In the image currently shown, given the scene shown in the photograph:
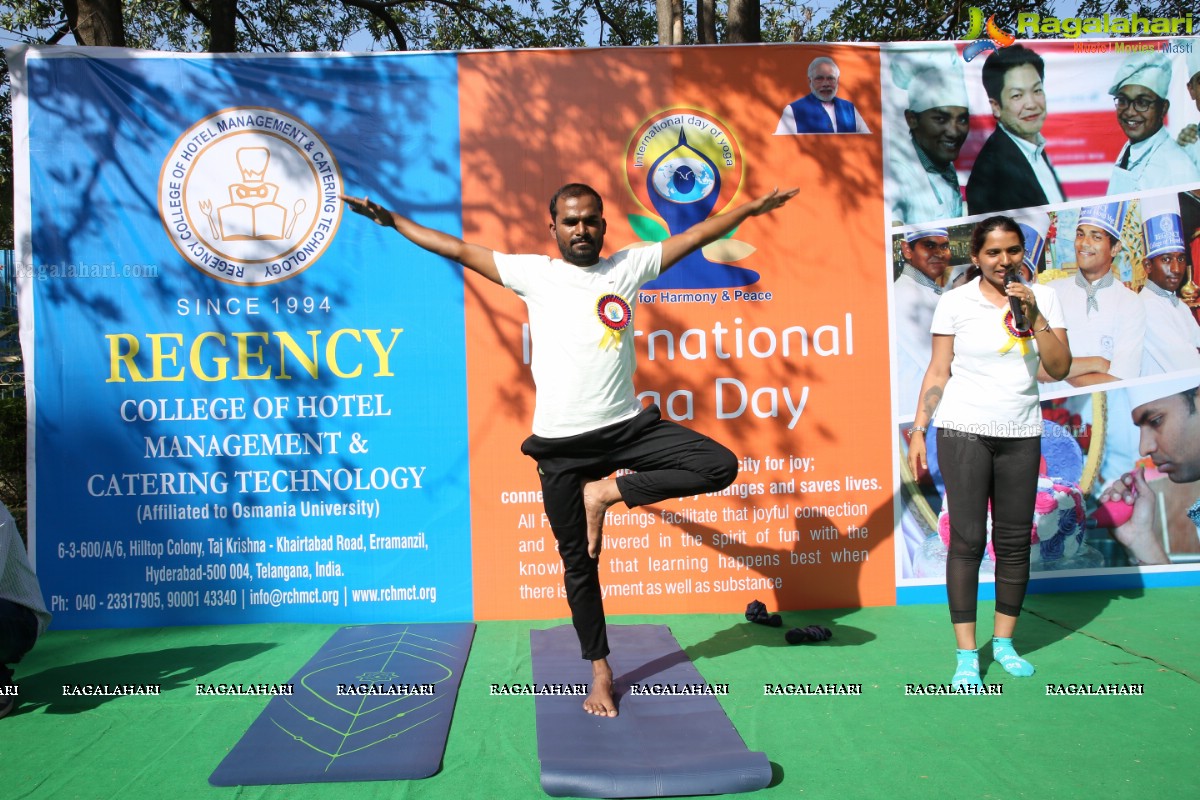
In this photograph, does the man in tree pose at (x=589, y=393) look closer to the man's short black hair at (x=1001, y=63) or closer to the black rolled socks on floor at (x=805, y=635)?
the black rolled socks on floor at (x=805, y=635)

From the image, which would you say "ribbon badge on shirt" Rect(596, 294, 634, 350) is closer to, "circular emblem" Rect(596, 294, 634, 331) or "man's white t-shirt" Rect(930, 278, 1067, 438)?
"circular emblem" Rect(596, 294, 634, 331)

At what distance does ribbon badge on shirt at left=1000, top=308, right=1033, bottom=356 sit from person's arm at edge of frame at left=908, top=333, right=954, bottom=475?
0.22 metres

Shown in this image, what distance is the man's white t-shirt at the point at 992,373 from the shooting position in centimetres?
369

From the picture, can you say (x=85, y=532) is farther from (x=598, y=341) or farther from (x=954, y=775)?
(x=954, y=775)

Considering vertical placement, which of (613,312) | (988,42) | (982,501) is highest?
(988,42)

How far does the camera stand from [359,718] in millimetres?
3395

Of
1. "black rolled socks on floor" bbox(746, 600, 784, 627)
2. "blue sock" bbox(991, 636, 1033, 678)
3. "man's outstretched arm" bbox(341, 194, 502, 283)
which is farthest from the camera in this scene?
"black rolled socks on floor" bbox(746, 600, 784, 627)

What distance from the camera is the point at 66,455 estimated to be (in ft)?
15.3

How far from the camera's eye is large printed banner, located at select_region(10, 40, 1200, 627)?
468 cm

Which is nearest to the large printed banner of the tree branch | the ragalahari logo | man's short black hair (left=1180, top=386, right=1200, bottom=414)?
the ragalahari logo

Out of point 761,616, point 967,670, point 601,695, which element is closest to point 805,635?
point 761,616

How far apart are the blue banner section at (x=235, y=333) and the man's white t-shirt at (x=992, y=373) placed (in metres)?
2.37

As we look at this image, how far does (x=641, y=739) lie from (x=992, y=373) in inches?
77.8

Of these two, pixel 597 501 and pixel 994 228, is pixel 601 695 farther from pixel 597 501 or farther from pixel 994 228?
pixel 994 228
